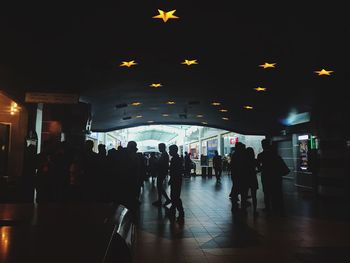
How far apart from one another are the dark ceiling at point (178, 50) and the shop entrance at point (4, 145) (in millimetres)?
1075

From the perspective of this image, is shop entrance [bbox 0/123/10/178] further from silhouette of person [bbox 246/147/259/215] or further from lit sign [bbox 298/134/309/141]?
lit sign [bbox 298/134/309/141]

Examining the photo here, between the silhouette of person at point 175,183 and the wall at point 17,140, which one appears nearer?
the silhouette of person at point 175,183

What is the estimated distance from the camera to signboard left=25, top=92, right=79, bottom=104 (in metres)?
8.10

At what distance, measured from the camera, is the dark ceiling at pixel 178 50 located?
5.57 metres

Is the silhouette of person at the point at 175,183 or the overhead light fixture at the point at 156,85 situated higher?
the overhead light fixture at the point at 156,85

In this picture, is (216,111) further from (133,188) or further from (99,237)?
(99,237)

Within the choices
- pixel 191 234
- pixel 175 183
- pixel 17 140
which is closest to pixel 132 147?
pixel 175 183

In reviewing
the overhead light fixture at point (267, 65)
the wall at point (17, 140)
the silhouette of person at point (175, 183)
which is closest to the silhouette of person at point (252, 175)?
the silhouette of person at point (175, 183)

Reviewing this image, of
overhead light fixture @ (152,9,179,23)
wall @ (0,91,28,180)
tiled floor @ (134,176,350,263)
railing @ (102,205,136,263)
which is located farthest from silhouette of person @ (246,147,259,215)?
railing @ (102,205,136,263)

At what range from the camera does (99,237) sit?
1324mm

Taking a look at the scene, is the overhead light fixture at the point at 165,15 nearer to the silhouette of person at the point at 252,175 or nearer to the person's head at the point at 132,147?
the person's head at the point at 132,147

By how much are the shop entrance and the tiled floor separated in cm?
425

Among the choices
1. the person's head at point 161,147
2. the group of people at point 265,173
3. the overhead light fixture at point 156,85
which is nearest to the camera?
the group of people at point 265,173

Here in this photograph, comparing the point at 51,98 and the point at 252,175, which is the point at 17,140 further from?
the point at 252,175
